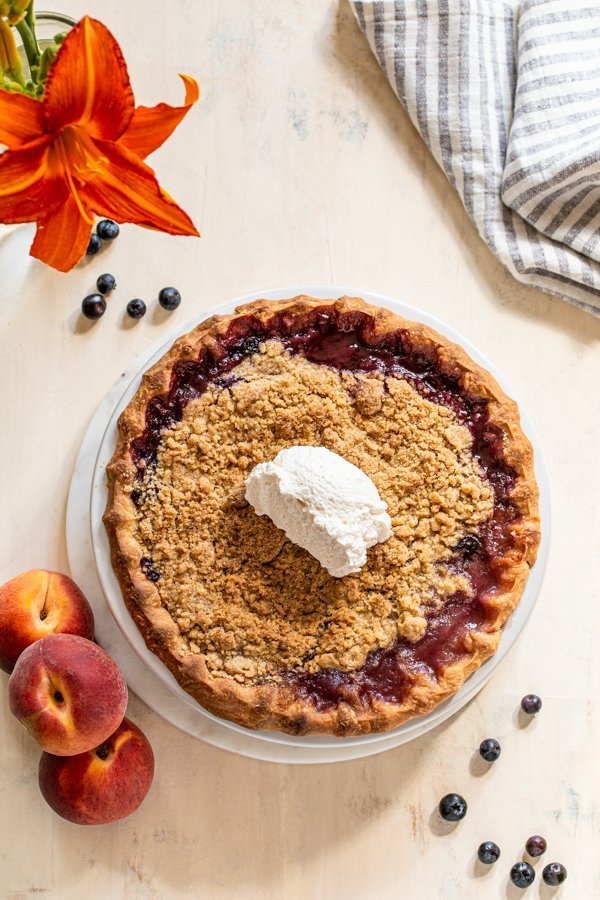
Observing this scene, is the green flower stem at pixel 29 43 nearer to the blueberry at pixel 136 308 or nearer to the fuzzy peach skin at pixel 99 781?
the blueberry at pixel 136 308

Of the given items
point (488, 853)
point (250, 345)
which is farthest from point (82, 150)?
point (488, 853)

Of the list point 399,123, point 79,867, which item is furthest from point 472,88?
point 79,867

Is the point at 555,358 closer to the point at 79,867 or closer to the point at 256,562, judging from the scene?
the point at 256,562

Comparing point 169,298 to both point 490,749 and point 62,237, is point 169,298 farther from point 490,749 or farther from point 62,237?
point 490,749

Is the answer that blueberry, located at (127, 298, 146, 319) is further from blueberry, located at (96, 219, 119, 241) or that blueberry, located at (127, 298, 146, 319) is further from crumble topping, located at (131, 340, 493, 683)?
crumble topping, located at (131, 340, 493, 683)

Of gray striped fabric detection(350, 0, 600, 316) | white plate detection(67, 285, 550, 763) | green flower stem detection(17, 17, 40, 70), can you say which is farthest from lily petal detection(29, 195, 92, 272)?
gray striped fabric detection(350, 0, 600, 316)

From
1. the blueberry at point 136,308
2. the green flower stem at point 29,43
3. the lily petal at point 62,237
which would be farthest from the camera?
the blueberry at point 136,308

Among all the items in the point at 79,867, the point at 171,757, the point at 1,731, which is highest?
the point at 171,757

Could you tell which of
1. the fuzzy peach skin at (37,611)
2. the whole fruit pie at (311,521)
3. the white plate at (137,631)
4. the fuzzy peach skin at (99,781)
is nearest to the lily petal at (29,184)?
the whole fruit pie at (311,521)
